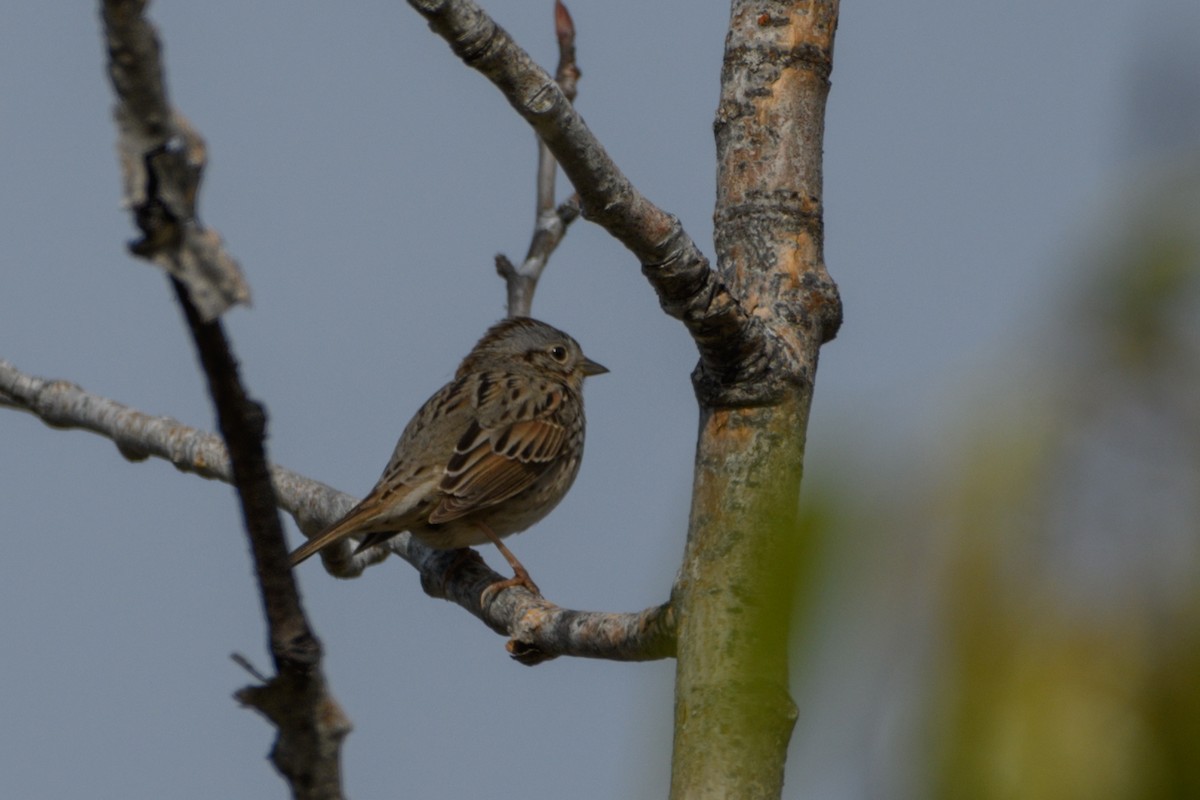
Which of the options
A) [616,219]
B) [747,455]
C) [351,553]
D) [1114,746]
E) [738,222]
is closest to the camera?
[1114,746]

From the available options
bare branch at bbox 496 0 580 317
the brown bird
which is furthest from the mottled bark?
bare branch at bbox 496 0 580 317

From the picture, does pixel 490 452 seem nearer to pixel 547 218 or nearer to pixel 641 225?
pixel 547 218

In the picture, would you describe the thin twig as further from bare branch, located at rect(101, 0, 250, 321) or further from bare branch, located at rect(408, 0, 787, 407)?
bare branch, located at rect(408, 0, 787, 407)

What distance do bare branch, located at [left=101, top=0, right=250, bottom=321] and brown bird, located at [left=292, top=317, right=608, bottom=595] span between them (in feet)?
14.2

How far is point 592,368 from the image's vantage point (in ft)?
30.9

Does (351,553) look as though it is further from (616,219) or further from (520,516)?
(616,219)

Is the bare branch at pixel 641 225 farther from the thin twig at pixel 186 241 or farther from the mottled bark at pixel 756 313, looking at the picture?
the thin twig at pixel 186 241

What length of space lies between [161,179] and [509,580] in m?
4.79

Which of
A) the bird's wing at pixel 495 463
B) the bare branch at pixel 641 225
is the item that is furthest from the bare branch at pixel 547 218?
the bare branch at pixel 641 225

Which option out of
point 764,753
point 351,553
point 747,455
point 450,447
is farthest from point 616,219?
point 450,447

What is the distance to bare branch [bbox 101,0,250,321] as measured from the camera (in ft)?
5.67

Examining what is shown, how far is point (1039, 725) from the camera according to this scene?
1.06m

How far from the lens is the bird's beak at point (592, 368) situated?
941 cm

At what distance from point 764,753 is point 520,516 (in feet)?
20.1
